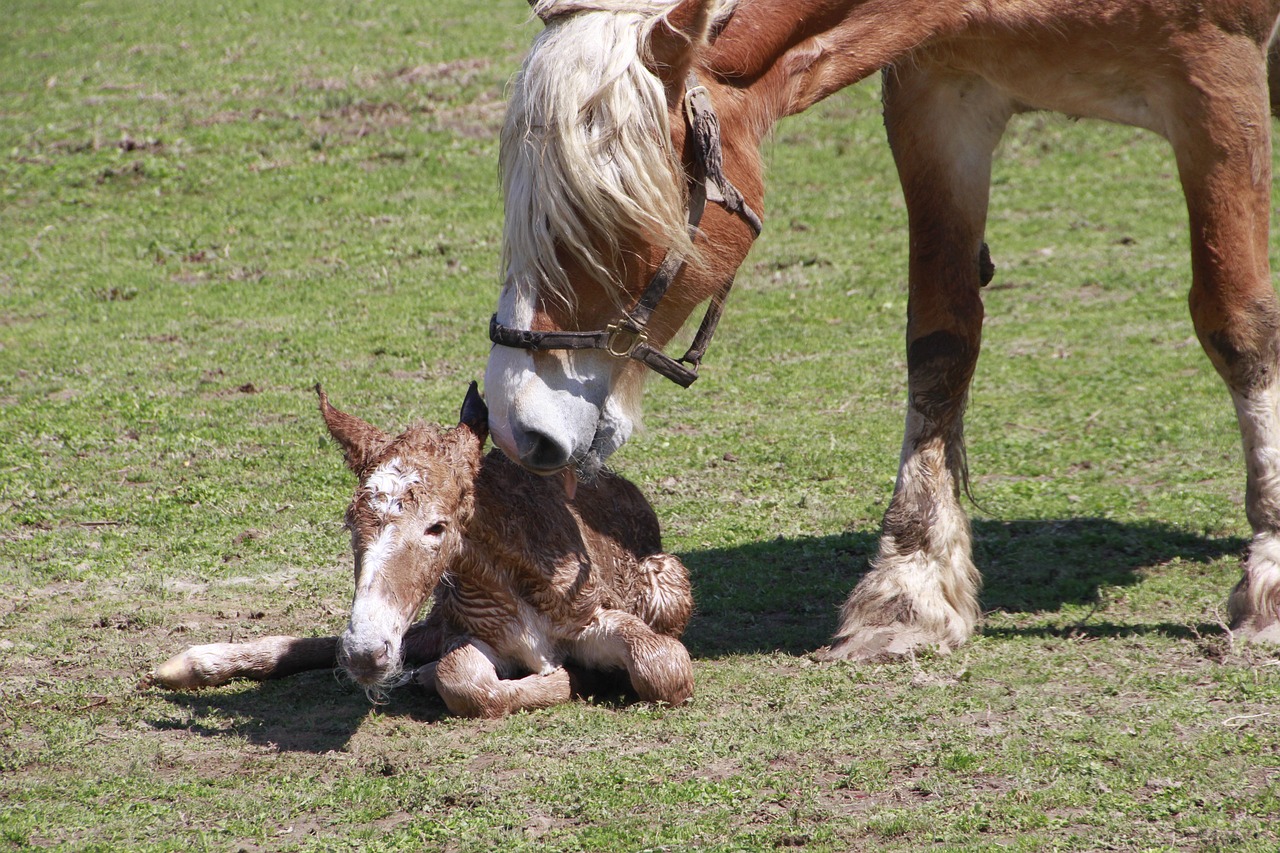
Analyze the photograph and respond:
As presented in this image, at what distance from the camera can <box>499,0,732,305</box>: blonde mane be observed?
3342mm

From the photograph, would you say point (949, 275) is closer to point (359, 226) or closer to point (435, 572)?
point (435, 572)

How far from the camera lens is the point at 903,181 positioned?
4.94 meters

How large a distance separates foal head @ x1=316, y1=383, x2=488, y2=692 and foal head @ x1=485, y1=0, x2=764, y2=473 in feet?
1.17

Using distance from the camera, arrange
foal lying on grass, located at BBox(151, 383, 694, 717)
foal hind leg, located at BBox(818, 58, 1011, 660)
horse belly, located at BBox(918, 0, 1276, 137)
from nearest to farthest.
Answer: foal lying on grass, located at BBox(151, 383, 694, 717), horse belly, located at BBox(918, 0, 1276, 137), foal hind leg, located at BBox(818, 58, 1011, 660)

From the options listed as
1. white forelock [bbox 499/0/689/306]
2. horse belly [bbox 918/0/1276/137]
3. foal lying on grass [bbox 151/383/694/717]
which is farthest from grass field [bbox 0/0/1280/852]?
horse belly [bbox 918/0/1276/137]

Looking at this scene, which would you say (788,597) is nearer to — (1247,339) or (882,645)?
(882,645)

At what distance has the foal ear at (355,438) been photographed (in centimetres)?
386

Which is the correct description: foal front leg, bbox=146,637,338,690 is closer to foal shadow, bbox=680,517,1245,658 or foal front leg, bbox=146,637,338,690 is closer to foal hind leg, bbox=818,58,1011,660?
foal shadow, bbox=680,517,1245,658

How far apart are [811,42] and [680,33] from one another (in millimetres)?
680

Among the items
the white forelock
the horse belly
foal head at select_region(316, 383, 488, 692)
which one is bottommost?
foal head at select_region(316, 383, 488, 692)

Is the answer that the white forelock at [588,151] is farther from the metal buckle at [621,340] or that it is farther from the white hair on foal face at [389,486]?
the white hair on foal face at [389,486]

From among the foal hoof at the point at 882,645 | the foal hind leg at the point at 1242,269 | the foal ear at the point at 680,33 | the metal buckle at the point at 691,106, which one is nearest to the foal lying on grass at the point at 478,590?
the foal hoof at the point at 882,645

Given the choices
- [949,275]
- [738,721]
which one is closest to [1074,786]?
[738,721]

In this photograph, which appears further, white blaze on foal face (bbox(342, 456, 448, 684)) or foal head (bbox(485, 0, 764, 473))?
white blaze on foal face (bbox(342, 456, 448, 684))
